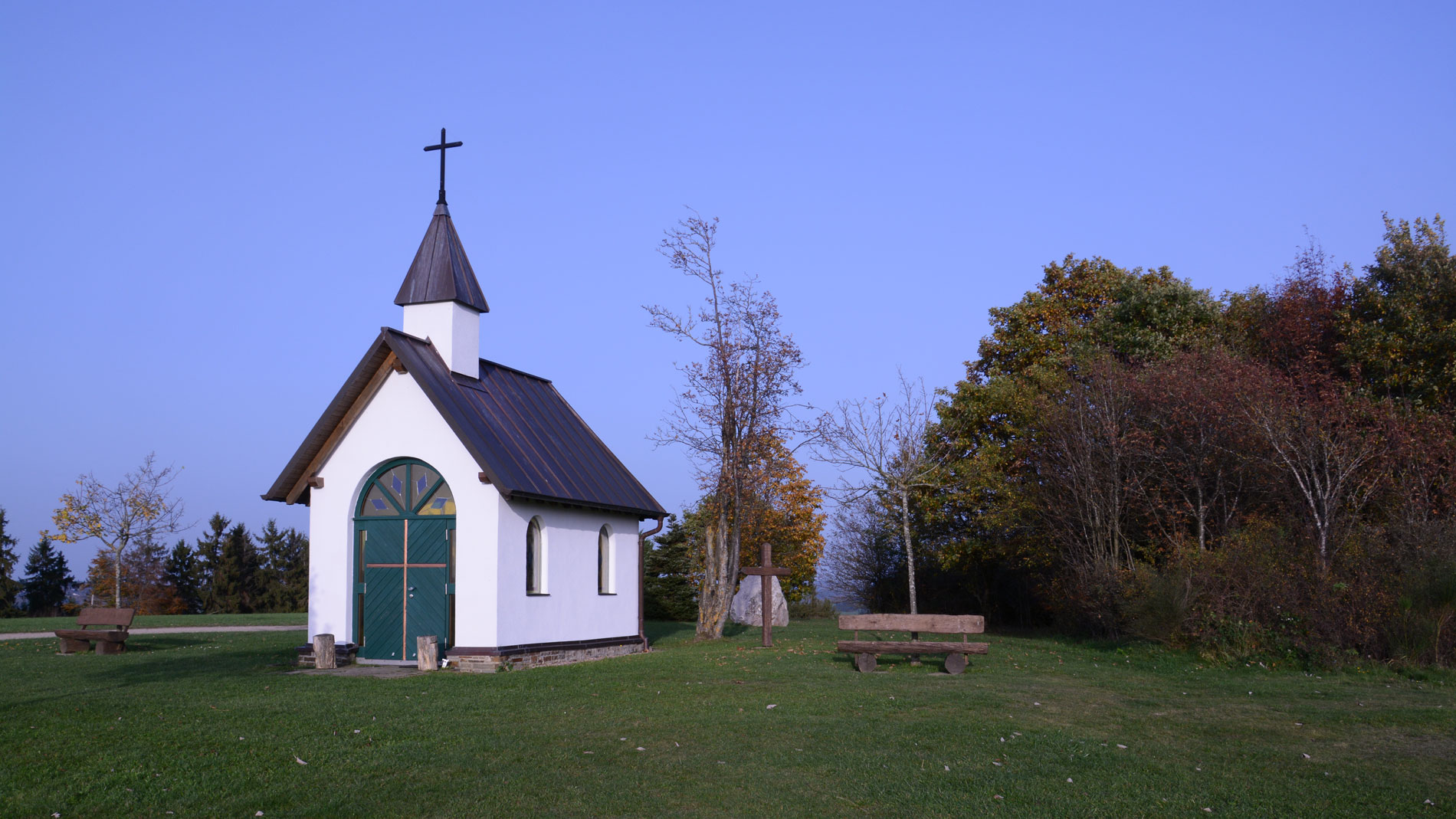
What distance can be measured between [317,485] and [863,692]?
10162mm

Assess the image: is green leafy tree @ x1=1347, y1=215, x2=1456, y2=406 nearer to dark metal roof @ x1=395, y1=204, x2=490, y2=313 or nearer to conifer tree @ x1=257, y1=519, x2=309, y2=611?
dark metal roof @ x1=395, y1=204, x2=490, y2=313

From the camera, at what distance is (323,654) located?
16.0 m

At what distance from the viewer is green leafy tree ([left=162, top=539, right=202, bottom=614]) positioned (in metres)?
45.7

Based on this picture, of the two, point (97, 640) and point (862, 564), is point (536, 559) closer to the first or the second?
point (97, 640)

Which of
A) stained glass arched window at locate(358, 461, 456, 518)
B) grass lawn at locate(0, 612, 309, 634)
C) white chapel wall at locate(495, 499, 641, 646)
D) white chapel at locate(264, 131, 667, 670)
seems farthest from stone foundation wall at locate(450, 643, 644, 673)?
grass lawn at locate(0, 612, 309, 634)

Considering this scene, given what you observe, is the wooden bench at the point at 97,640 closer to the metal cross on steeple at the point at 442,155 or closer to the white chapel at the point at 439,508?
the white chapel at the point at 439,508

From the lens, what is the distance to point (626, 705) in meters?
11.6

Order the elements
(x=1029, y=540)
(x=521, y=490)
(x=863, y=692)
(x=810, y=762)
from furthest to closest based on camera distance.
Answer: (x=1029, y=540) < (x=521, y=490) < (x=863, y=692) < (x=810, y=762)

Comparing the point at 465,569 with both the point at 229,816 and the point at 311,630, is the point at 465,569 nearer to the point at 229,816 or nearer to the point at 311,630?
the point at 311,630

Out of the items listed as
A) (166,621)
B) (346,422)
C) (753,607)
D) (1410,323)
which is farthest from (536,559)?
(166,621)

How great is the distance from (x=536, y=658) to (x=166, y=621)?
19421mm

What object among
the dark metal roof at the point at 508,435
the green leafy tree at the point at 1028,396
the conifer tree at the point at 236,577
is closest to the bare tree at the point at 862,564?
the green leafy tree at the point at 1028,396

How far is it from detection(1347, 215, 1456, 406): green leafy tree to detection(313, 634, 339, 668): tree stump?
19.1 m

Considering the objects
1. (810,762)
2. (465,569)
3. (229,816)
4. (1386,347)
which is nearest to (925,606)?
(1386,347)
